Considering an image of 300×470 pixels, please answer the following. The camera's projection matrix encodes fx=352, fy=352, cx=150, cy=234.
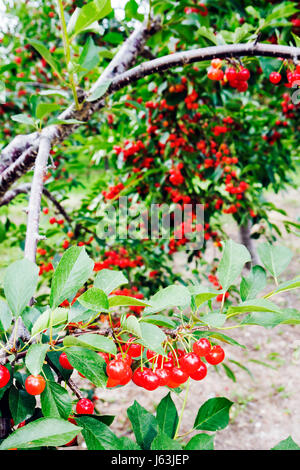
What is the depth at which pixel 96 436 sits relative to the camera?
1.88 feet

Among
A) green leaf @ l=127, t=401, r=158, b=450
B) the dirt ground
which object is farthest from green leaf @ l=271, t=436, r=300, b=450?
the dirt ground

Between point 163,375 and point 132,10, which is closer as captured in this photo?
point 163,375

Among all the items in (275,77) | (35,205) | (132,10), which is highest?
(132,10)

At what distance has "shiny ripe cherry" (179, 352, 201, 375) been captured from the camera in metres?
0.65

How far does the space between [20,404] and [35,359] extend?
7.0 inches

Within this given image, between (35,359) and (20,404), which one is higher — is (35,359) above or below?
above

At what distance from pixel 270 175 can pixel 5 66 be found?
5.84 feet

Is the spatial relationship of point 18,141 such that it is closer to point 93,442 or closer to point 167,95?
point 93,442

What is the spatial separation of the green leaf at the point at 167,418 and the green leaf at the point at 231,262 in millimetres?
260

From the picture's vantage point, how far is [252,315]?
619 mm

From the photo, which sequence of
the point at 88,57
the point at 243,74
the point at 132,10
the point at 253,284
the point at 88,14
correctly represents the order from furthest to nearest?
the point at 132,10 < the point at 243,74 < the point at 88,57 < the point at 88,14 < the point at 253,284

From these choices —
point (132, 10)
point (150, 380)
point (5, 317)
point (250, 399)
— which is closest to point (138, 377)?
point (150, 380)

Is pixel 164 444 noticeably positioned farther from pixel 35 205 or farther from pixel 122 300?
pixel 35 205

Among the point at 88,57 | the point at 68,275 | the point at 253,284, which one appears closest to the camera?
the point at 68,275
